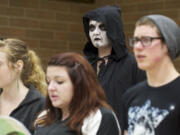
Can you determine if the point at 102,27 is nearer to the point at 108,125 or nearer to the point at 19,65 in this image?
the point at 19,65

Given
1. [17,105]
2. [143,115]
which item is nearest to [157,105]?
[143,115]

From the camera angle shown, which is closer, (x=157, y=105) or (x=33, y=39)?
(x=157, y=105)

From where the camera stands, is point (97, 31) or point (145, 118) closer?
point (145, 118)

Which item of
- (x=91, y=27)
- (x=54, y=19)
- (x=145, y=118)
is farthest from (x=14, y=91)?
(x=54, y=19)

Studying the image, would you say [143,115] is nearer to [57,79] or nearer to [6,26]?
[57,79]

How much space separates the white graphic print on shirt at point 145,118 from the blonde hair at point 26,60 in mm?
1385

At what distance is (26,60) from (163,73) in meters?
1.62

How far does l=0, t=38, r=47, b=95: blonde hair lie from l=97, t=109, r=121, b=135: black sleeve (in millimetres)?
1228

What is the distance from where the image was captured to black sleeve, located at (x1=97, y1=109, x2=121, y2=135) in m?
3.03

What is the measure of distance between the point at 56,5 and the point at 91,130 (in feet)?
16.1

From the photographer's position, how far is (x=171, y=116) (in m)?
2.76

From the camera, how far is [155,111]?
9.25 ft

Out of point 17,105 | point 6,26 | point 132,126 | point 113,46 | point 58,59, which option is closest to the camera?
point 132,126

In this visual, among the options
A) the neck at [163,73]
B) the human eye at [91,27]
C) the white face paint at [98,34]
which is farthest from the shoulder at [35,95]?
the neck at [163,73]
